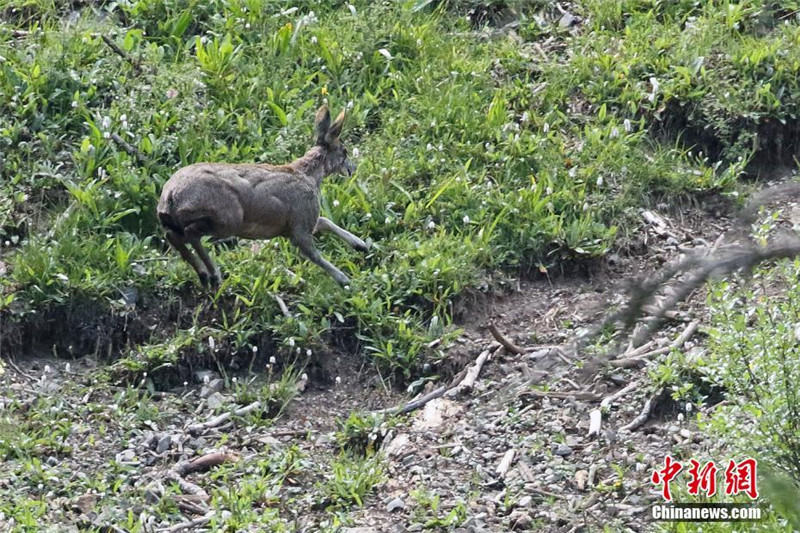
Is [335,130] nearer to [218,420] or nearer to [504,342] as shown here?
[504,342]

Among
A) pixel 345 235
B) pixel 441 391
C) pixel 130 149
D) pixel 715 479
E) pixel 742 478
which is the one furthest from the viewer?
pixel 130 149

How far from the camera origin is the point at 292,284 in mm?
9102

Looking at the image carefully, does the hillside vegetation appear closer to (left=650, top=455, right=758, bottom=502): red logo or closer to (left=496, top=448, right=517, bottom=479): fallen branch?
(left=496, top=448, right=517, bottom=479): fallen branch

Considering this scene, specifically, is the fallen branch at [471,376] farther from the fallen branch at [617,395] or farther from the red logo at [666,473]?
the red logo at [666,473]

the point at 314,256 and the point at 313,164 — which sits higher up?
the point at 313,164

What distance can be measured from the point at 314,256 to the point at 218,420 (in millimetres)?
1472

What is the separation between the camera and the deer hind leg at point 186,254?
8.66 m

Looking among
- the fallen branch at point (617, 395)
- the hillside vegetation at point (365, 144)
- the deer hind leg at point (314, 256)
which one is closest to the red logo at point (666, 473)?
the fallen branch at point (617, 395)

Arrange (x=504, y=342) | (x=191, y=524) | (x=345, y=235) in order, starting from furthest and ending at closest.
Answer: (x=345, y=235)
(x=504, y=342)
(x=191, y=524)

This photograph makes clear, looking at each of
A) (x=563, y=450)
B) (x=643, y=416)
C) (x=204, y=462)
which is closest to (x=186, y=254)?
(x=204, y=462)

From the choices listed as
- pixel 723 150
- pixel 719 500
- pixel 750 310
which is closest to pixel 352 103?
pixel 723 150

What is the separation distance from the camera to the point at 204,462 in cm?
768

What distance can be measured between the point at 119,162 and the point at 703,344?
4.18 metres

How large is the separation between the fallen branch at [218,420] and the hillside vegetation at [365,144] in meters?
0.52
